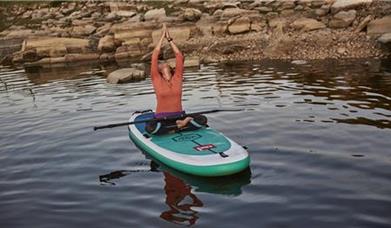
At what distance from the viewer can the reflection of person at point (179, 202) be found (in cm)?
739

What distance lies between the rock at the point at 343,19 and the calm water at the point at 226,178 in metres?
8.97

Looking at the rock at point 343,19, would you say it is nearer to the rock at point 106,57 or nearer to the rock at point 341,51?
the rock at point 341,51

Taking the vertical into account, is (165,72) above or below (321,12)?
above

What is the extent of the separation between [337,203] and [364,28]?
68.2ft

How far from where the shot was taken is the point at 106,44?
1272 inches

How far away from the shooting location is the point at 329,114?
43.7 ft

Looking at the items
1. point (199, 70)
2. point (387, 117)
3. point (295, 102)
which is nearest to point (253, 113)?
point (295, 102)

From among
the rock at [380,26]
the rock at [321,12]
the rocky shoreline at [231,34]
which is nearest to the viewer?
the rock at [380,26]

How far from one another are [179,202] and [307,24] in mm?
22074

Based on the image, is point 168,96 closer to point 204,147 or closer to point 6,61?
point 204,147

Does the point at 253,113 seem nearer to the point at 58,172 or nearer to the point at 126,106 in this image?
the point at 126,106

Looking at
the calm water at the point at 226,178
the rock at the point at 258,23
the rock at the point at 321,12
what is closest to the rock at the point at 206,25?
the rock at the point at 258,23

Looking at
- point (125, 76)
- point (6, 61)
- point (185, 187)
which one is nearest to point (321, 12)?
point (125, 76)

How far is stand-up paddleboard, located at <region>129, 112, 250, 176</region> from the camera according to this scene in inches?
347
